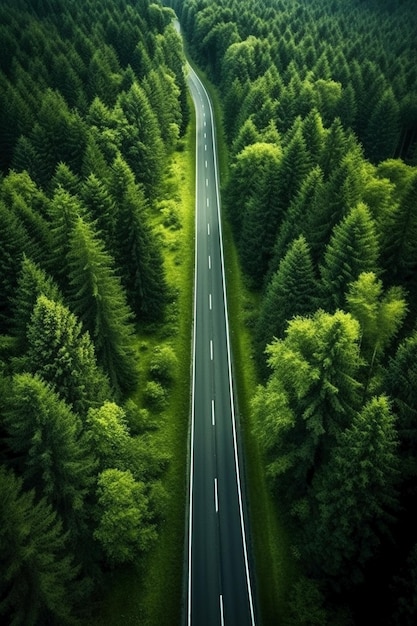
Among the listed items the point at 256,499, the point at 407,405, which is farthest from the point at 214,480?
the point at 407,405

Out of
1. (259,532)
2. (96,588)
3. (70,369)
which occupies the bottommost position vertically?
(96,588)

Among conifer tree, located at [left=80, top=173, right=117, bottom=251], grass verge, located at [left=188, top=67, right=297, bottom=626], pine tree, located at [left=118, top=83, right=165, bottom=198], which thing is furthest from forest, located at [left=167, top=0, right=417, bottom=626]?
conifer tree, located at [left=80, top=173, right=117, bottom=251]

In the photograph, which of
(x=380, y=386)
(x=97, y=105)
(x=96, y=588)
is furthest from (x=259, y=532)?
(x=97, y=105)

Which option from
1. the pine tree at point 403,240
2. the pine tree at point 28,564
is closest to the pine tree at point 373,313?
the pine tree at point 403,240

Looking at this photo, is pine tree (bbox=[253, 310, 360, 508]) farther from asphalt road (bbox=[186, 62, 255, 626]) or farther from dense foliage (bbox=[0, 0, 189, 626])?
dense foliage (bbox=[0, 0, 189, 626])

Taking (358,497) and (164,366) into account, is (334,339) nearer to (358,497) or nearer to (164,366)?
(358,497)

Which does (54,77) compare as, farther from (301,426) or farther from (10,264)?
(301,426)
